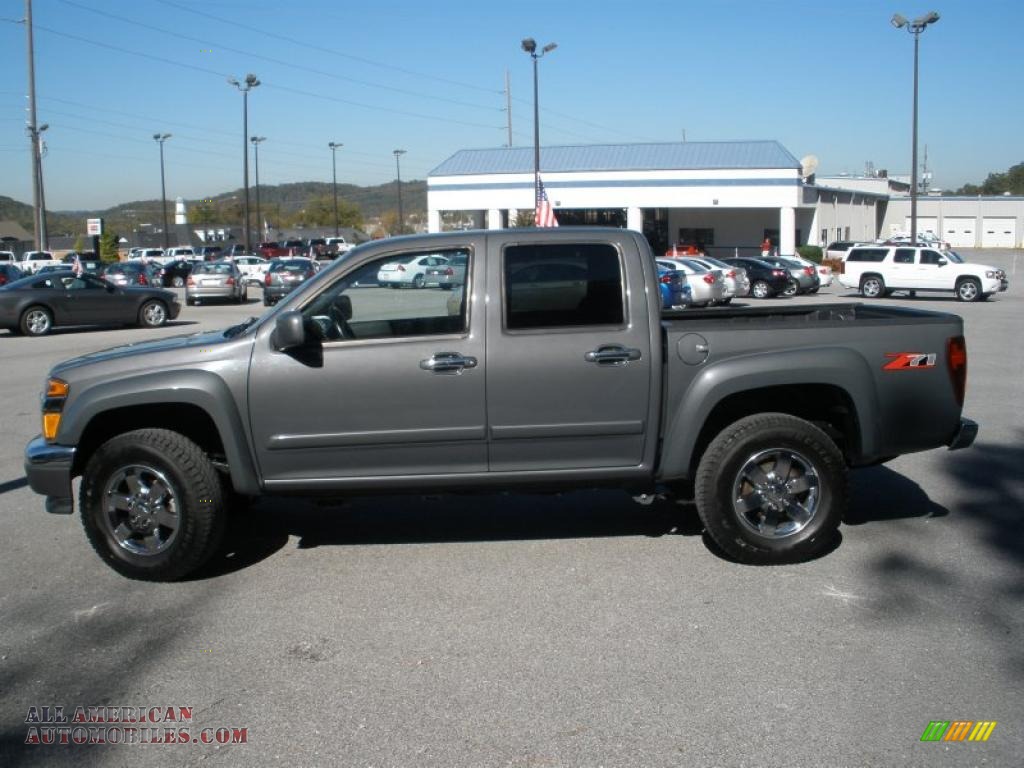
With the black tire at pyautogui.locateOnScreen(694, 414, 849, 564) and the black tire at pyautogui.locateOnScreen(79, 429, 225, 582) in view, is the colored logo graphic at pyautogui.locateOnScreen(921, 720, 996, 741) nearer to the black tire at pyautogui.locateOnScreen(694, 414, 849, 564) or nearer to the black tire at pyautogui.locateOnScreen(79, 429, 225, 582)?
the black tire at pyautogui.locateOnScreen(694, 414, 849, 564)

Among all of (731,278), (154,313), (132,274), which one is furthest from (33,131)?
(731,278)

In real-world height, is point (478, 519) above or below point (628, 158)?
below

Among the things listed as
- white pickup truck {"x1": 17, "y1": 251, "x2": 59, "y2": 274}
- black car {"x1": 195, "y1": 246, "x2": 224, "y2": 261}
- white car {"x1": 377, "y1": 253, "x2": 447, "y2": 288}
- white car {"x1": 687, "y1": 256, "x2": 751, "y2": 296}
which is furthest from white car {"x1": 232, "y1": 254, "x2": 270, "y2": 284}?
white car {"x1": 377, "y1": 253, "x2": 447, "y2": 288}

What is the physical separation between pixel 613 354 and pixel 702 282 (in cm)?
2462

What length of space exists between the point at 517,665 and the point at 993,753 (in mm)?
1963

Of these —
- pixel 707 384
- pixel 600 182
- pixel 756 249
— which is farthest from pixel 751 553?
pixel 756 249

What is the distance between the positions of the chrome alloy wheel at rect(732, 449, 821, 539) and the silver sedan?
103ft

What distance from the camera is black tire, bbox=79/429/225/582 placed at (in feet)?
18.6

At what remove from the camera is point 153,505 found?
18.9 feet

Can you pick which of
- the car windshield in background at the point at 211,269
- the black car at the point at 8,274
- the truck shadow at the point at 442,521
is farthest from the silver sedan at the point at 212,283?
the truck shadow at the point at 442,521

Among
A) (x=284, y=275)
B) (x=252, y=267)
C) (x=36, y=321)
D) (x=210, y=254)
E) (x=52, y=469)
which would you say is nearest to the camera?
(x=52, y=469)

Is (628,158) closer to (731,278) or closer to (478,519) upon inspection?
(731,278)

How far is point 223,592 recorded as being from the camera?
18.6 feet

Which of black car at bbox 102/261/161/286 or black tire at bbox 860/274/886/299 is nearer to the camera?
black tire at bbox 860/274/886/299
